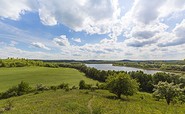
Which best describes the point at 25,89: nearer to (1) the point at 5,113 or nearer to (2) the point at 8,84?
(2) the point at 8,84

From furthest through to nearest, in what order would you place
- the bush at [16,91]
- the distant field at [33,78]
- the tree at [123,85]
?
the distant field at [33,78] < the bush at [16,91] < the tree at [123,85]

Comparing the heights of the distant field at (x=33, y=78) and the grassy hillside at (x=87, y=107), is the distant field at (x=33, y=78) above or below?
above

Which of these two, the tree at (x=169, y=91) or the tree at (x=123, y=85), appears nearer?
the tree at (x=169, y=91)

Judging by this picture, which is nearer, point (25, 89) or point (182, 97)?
point (182, 97)

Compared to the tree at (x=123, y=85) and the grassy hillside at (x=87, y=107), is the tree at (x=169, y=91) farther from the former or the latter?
the tree at (x=123, y=85)

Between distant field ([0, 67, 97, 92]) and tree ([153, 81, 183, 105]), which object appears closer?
tree ([153, 81, 183, 105])

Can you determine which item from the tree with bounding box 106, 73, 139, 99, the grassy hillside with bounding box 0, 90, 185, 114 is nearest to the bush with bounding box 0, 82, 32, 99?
the grassy hillside with bounding box 0, 90, 185, 114

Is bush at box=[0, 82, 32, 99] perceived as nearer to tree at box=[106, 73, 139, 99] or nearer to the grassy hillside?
the grassy hillside

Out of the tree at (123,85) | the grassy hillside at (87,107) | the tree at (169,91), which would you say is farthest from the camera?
the tree at (123,85)

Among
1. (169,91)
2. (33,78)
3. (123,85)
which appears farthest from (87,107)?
(33,78)

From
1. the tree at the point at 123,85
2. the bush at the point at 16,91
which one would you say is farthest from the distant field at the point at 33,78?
the tree at the point at 123,85

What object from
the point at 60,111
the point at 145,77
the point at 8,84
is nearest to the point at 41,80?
the point at 8,84
